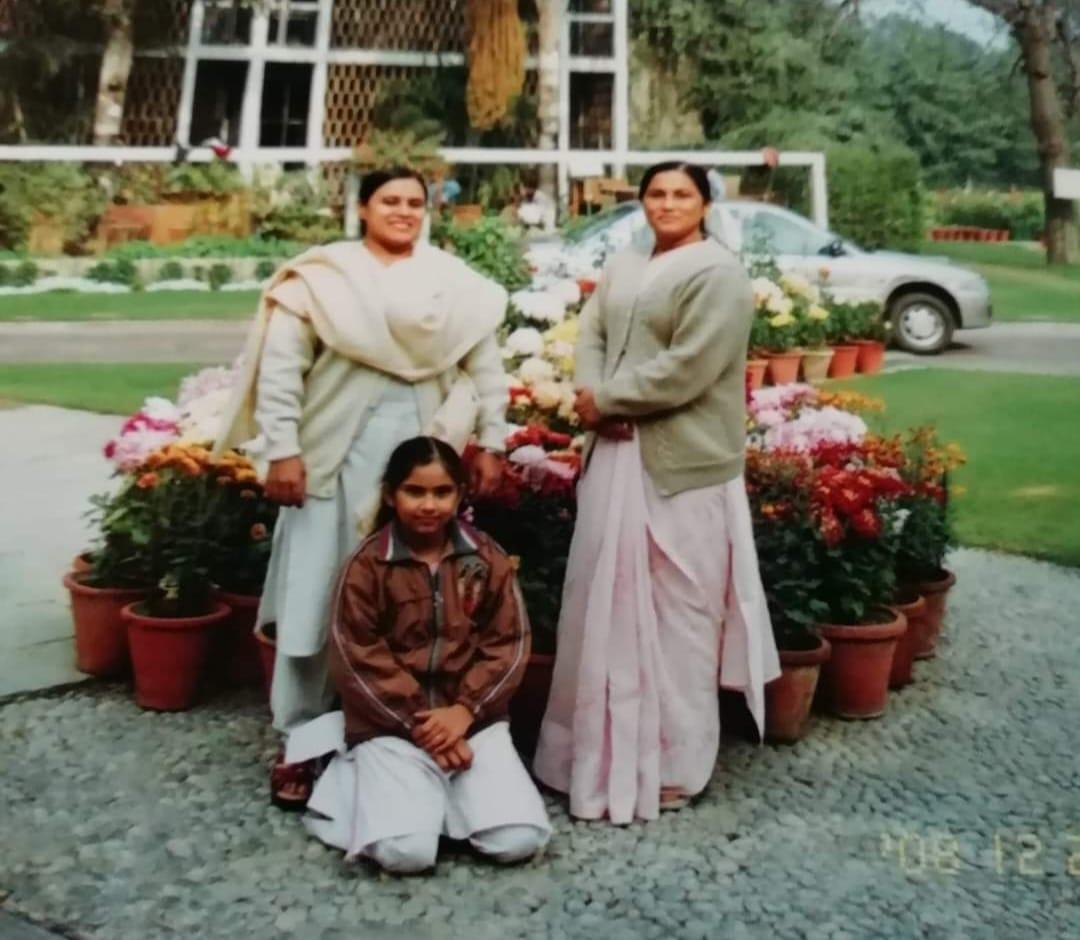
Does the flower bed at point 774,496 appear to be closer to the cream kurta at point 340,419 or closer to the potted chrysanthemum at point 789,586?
the potted chrysanthemum at point 789,586

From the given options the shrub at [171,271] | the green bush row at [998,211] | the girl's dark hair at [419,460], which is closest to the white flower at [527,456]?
the girl's dark hair at [419,460]

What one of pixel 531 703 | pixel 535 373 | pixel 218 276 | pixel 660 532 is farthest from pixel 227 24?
pixel 660 532

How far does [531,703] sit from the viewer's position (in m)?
4.61

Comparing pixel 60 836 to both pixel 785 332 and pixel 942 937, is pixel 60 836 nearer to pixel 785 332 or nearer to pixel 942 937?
pixel 942 937

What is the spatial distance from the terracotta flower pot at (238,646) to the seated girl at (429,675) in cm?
121

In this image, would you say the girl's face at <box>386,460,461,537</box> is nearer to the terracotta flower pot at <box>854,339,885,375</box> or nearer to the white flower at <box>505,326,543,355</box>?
the white flower at <box>505,326,543,355</box>

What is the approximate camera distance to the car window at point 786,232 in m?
15.8

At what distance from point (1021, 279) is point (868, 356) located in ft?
36.3

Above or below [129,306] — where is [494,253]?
below

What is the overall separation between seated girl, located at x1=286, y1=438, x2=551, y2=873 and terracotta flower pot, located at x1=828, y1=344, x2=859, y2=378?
33.5ft

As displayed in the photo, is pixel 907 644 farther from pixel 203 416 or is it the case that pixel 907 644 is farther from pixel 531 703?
pixel 203 416

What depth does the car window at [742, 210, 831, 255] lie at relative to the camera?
621 inches

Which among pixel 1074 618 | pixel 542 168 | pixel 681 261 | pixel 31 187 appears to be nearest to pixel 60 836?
pixel 681 261

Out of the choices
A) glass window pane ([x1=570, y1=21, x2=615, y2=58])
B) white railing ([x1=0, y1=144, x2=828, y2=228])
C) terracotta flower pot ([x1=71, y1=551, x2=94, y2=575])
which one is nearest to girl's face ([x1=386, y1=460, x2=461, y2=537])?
terracotta flower pot ([x1=71, y1=551, x2=94, y2=575])
